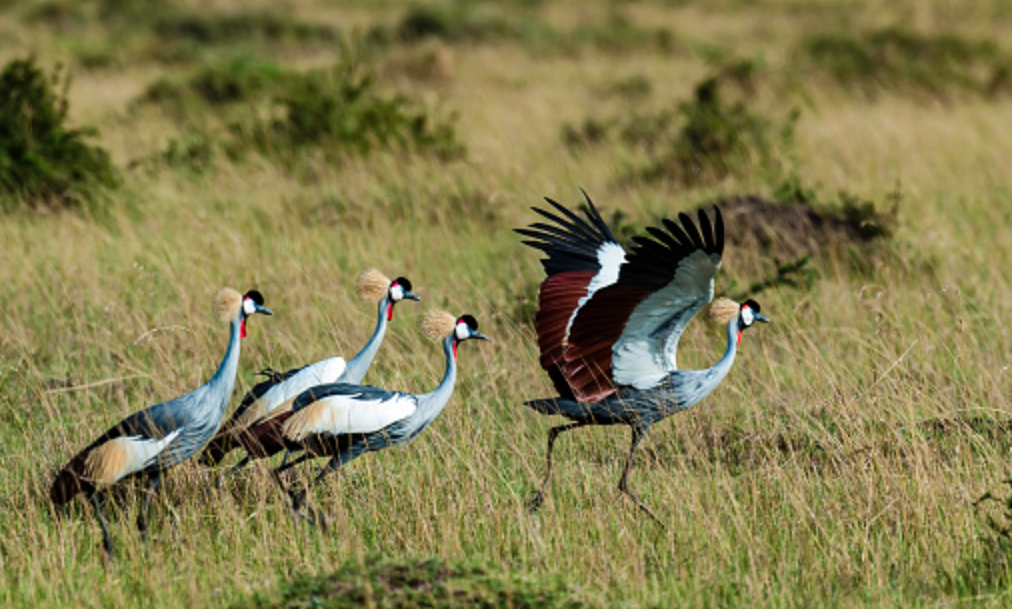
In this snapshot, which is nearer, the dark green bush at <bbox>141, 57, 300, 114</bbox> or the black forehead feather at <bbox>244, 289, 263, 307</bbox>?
the black forehead feather at <bbox>244, 289, 263, 307</bbox>

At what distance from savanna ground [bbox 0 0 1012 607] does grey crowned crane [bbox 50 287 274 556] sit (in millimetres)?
254

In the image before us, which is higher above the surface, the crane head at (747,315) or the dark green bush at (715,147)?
the dark green bush at (715,147)

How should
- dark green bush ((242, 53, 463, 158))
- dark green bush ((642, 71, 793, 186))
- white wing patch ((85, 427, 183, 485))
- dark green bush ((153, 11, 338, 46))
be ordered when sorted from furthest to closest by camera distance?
dark green bush ((153, 11, 338, 46)) → dark green bush ((242, 53, 463, 158)) → dark green bush ((642, 71, 793, 186)) → white wing patch ((85, 427, 183, 485))

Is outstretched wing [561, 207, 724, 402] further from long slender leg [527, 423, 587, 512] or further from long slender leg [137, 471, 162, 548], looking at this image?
long slender leg [137, 471, 162, 548]

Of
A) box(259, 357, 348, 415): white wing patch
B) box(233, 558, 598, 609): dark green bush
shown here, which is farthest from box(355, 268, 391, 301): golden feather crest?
box(233, 558, 598, 609): dark green bush

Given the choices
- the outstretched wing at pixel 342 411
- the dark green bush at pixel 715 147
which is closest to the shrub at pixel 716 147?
the dark green bush at pixel 715 147

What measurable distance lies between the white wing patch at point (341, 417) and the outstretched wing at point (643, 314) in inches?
27.1

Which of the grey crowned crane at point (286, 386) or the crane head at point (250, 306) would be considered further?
the grey crowned crane at point (286, 386)

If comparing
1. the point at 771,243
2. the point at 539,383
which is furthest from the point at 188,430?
the point at 771,243

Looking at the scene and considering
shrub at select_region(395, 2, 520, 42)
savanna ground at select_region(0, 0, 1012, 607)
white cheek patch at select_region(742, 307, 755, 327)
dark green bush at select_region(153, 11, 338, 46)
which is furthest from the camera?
dark green bush at select_region(153, 11, 338, 46)

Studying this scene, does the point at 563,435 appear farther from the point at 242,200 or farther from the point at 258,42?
the point at 258,42

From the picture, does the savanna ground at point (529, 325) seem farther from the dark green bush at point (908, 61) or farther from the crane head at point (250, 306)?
the crane head at point (250, 306)

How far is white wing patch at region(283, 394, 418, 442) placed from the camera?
416 centimetres

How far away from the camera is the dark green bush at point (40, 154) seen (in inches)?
368
